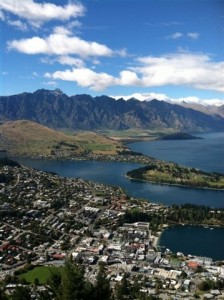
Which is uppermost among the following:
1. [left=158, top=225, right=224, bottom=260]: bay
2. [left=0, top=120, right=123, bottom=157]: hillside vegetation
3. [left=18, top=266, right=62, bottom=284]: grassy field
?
[left=0, top=120, right=123, bottom=157]: hillside vegetation

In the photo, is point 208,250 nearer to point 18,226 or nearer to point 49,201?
point 18,226

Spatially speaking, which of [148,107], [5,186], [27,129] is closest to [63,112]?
[148,107]

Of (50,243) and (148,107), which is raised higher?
(148,107)

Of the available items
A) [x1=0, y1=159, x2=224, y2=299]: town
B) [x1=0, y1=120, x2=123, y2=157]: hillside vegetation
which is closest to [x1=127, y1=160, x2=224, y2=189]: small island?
[x1=0, y1=159, x2=224, y2=299]: town

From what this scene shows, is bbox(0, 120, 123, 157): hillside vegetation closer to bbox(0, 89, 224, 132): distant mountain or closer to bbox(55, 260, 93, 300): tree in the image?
bbox(0, 89, 224, 132): distant mountain

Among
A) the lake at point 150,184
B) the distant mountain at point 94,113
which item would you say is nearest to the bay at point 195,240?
the lake at point 150,184

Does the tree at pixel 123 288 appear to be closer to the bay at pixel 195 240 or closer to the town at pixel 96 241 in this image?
the town at pixel 96 241
